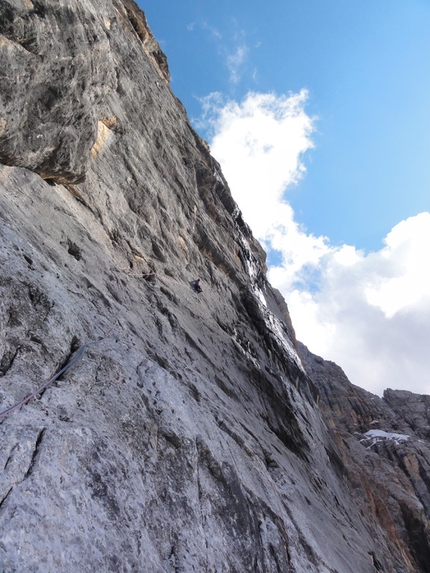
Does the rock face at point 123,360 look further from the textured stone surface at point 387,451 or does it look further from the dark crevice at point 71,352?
the textured stone surface at point 387,451

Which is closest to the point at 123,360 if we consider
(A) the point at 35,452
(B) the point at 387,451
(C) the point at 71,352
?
(C) the point at 71,352

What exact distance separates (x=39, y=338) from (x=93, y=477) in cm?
246

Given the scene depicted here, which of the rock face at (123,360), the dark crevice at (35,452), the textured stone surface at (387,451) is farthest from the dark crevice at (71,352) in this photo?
the textured stone surface at (387,451)

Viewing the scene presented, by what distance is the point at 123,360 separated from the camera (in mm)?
7645

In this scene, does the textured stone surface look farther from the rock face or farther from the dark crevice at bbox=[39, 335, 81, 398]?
the dark crevice at bbox=[39, 335, 81, 398]

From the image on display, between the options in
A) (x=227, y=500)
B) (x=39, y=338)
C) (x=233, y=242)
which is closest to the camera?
(x=39, y=338)

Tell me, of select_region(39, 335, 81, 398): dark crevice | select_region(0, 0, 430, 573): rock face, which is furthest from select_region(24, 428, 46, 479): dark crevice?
select_region(39, 335, 81, 398): dark crevice

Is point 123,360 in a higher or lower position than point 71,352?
higher

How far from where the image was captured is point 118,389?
670 centimetres

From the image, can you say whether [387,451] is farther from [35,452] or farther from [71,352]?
[35,452]

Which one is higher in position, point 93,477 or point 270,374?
point 270,374

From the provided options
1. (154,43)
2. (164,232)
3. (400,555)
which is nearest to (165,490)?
(164,232)

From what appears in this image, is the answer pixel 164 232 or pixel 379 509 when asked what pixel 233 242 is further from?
pixel 379 509

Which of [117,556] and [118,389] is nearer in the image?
[117,556]
